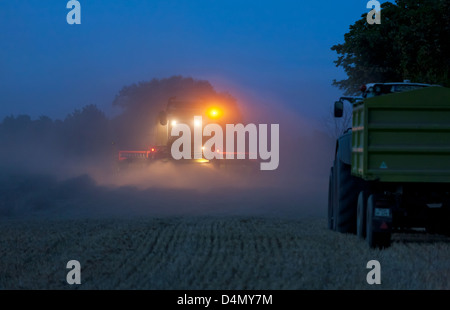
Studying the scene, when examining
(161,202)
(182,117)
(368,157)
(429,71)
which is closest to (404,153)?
(368,157)

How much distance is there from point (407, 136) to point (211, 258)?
3.77m

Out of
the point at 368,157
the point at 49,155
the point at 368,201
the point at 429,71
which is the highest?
the point at 429,71

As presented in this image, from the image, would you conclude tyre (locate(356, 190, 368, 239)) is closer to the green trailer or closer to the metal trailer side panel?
the green trailer

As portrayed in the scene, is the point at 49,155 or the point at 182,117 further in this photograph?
the point at 49,155

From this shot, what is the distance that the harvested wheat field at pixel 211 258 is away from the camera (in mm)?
8406

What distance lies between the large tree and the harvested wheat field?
1395cm

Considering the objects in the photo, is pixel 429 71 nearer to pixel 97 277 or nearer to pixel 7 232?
pixel 7 232

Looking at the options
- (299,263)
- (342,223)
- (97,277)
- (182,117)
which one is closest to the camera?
(97,277)

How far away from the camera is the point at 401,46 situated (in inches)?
1224

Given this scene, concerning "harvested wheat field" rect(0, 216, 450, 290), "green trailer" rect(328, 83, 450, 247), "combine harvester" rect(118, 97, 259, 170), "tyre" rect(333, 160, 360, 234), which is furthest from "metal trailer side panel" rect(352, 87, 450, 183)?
"combine harvester" rect(118, 97, 259, 170)

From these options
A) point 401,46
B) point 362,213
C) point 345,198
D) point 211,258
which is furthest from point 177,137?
point 211,258
